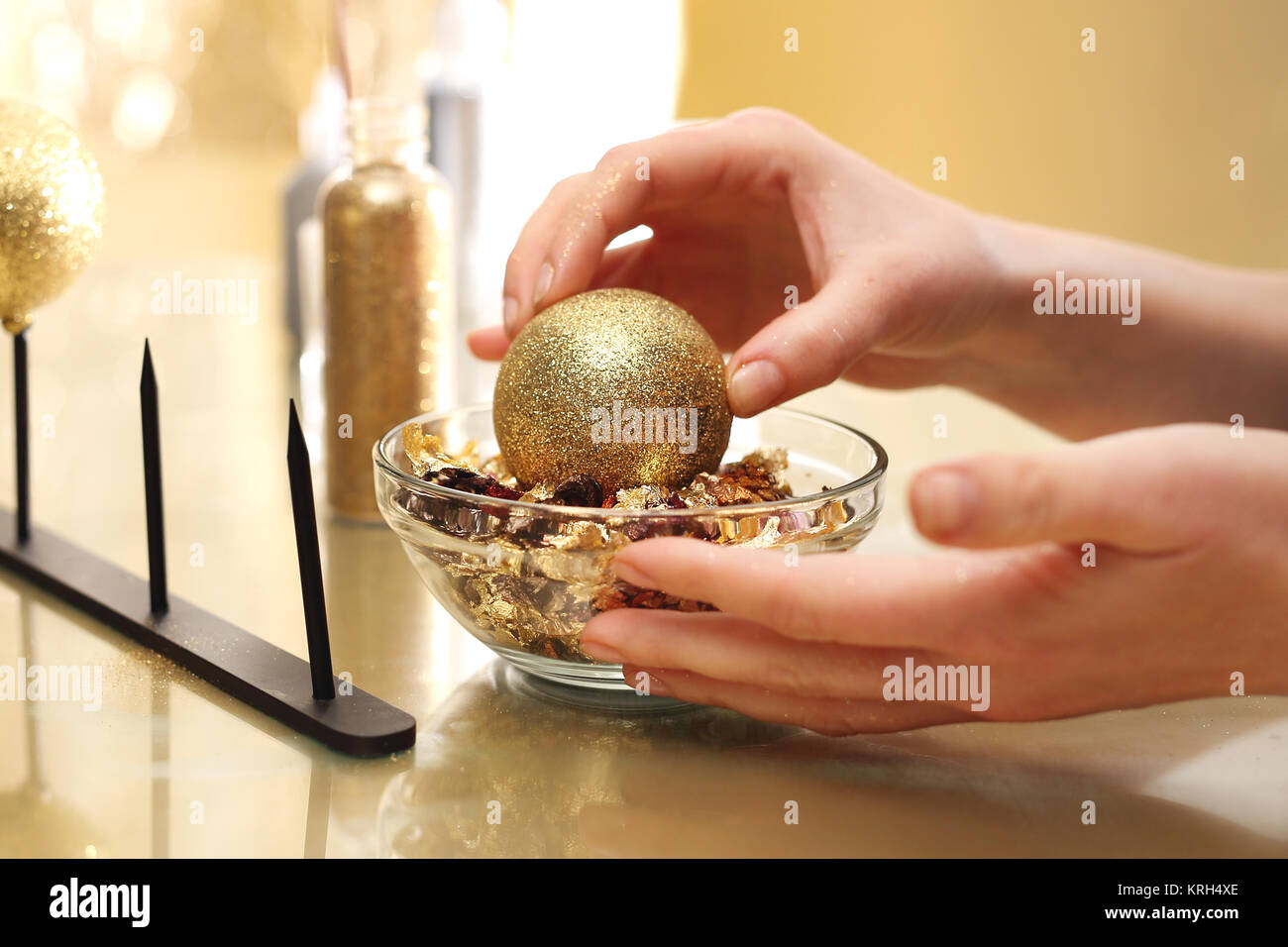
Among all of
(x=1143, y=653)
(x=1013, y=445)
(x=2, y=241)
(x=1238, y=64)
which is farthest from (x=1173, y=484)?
(x=1238, y=64)

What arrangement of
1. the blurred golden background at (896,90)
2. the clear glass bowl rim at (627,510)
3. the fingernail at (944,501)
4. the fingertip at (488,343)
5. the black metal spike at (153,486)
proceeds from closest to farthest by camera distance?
the fingernail at (944,501), the clear glass bowl rim at (627,510), the black metal spike at (153,486), the fingertip at (488,343), the blurred golden background at (896,90)

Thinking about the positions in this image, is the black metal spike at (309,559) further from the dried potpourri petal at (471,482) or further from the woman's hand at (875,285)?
the woman's hand at (875,285)

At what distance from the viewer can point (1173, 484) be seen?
0.34 metres

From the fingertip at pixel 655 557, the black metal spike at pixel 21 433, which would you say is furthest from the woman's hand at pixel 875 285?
the black metal spike at pixel 21 433

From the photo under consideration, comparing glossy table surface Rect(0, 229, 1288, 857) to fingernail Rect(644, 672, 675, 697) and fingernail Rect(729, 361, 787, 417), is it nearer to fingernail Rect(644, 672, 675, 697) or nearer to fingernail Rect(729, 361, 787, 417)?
fingernail Rect(644, 672, 675, 697)

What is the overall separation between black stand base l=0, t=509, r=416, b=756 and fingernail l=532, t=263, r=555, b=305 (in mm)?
201

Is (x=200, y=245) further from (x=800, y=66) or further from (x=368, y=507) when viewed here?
(x=368, y=507)

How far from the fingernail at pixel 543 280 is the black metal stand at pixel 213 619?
0.55 ft

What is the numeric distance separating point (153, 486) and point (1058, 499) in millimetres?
399

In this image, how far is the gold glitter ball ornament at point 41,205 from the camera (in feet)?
1.67

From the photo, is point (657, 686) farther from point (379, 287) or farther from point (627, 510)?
point (379, 287)

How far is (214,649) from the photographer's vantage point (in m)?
0.52

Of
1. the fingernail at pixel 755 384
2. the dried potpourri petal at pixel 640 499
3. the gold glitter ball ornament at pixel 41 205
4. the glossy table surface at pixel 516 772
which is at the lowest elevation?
the glossy table surface at pixel 516 772
